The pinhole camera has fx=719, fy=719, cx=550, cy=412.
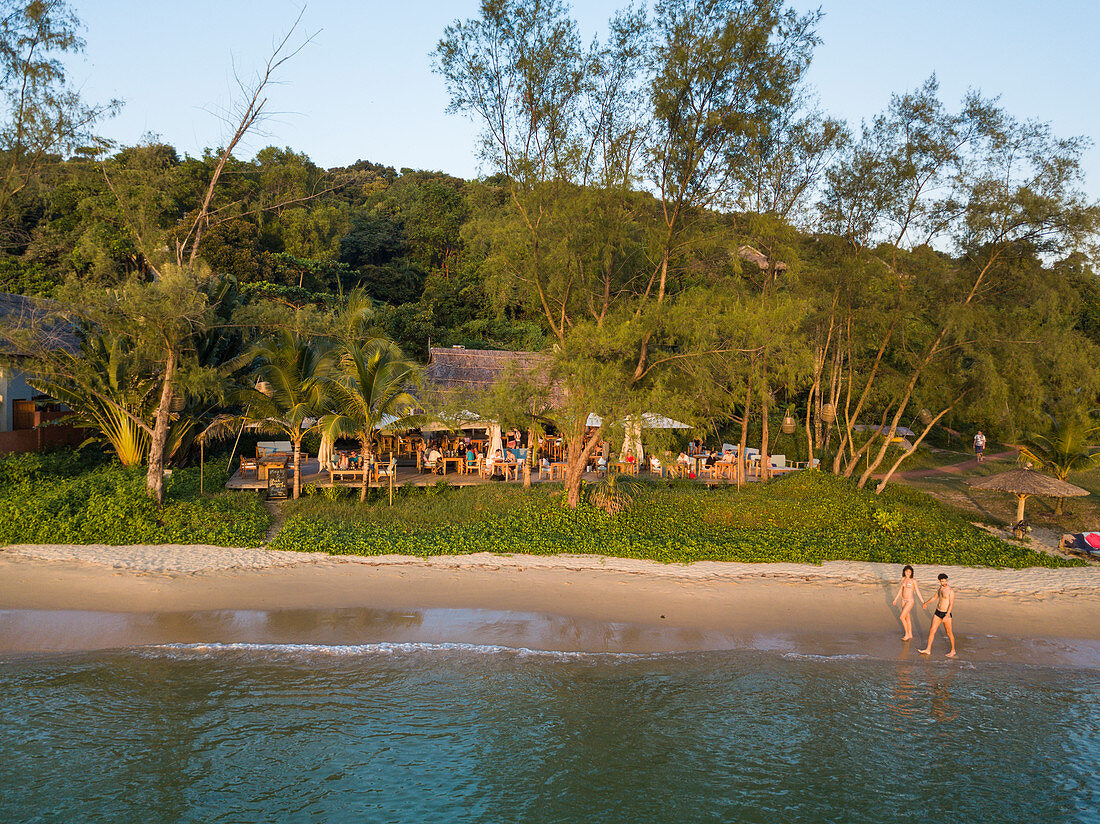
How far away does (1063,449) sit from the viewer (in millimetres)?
18719

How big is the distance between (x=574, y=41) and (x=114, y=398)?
12.8 meters

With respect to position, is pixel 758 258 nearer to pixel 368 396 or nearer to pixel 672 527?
pixel 672 527

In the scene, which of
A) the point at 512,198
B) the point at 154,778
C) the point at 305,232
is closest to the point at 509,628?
the point at 154,778

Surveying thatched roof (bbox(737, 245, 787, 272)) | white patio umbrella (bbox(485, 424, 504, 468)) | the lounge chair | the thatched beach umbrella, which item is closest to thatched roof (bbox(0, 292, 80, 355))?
white patio umbrella (bbox(485, 424, 504, 468))

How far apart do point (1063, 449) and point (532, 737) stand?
17137mm

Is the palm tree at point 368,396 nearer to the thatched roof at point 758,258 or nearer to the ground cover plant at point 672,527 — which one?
the ground cover plant at point 672,527

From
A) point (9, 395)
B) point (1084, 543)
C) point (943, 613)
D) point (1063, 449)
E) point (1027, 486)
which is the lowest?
point (943, 613)

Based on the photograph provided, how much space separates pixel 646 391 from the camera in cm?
1466

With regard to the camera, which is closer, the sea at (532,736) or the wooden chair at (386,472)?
the sea at (532,736)

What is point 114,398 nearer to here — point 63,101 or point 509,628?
point 63,101

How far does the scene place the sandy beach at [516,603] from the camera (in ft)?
33.9

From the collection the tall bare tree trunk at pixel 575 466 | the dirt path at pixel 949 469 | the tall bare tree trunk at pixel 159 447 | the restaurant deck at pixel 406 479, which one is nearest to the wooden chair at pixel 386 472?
the restaurant deck at pixel 406 479

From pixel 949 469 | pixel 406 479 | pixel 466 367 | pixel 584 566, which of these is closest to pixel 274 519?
pixel 406 479

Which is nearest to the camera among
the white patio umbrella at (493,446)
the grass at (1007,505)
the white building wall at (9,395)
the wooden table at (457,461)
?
the grass at (1007,505)
